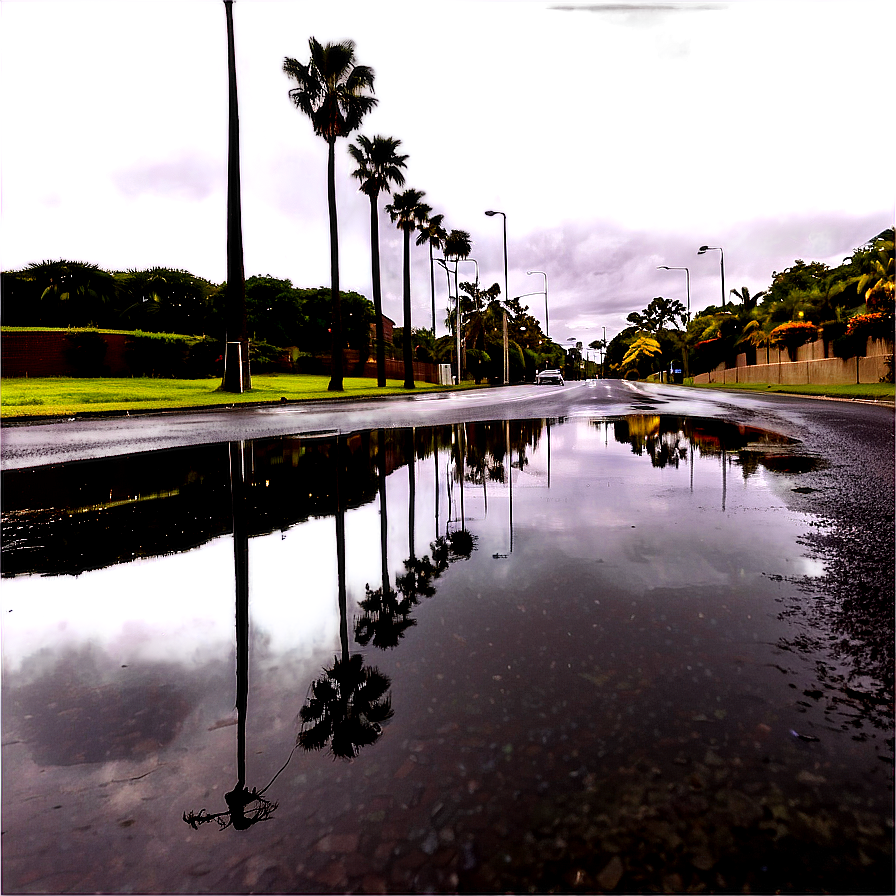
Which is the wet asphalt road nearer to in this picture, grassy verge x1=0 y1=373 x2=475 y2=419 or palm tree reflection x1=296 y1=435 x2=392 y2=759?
grassy verge x1=0 y1=373 x2=475 y2=419

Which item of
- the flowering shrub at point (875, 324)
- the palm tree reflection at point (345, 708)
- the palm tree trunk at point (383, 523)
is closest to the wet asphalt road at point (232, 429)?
the palm tree trunk at point (383, 523)

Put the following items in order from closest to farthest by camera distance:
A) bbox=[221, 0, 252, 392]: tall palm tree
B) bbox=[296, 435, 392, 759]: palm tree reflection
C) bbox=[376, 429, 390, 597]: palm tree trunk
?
bbox=[296, 435, 392, 759]: palm tree reflection < bbox=[376, 429, 390, 597]: palm tree trunk < bbox=[221, 0, 252, 392]: tall palm tree

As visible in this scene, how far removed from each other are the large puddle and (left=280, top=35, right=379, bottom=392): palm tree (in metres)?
28.9

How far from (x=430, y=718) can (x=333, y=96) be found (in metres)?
35.5

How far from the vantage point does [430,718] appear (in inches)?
74.2

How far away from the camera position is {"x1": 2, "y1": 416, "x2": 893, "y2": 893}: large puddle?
54.1 inches

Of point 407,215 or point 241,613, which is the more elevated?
point 407,215

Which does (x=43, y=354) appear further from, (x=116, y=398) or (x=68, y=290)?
(x=116, y=398)

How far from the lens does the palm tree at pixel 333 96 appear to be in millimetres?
30594

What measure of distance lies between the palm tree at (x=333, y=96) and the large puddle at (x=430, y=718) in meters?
28.9

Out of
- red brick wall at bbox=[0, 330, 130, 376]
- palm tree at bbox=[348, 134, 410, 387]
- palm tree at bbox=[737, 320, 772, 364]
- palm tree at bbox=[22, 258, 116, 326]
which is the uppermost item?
palm tree at bbox=[348, 134, 410, 387]

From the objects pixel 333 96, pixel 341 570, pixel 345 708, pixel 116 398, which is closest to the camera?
pixel 345 708

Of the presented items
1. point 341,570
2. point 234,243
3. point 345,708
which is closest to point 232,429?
point 341,570

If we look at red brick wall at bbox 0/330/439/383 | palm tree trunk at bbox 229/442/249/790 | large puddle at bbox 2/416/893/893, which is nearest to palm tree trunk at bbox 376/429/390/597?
large puddle at bbox 2/416/893/893
